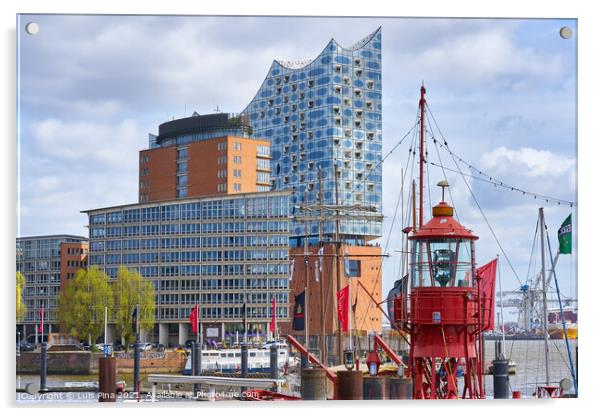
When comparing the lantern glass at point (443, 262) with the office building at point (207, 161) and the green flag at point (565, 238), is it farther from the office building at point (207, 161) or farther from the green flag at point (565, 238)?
the office building at point (207, 161)

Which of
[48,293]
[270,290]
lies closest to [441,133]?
[48,293]

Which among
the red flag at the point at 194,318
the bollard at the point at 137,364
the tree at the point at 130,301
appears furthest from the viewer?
the red flag at the point at 194,318

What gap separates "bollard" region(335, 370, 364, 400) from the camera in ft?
50.2

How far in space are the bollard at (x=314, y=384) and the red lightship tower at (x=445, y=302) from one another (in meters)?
1.27

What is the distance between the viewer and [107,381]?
1573 cm

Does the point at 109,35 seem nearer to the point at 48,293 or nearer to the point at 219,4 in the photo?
the point at 219,4

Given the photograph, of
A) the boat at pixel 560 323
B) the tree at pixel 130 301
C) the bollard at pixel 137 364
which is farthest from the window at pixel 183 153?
the boat at pixel 560 323

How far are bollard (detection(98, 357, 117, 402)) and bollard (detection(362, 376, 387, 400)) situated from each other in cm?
330

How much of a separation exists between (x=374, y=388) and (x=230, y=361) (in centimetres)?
1108

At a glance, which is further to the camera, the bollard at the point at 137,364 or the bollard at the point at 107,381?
the bollard at the point at 137,364

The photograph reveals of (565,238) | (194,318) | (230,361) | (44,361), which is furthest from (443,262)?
(230,361)

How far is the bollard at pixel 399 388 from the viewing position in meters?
15.4

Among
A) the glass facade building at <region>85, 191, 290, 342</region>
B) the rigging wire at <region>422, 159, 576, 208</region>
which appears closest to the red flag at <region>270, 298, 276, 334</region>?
the glass facade building at <region>85, 191, 290, 342</region>

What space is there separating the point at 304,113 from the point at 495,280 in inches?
357
